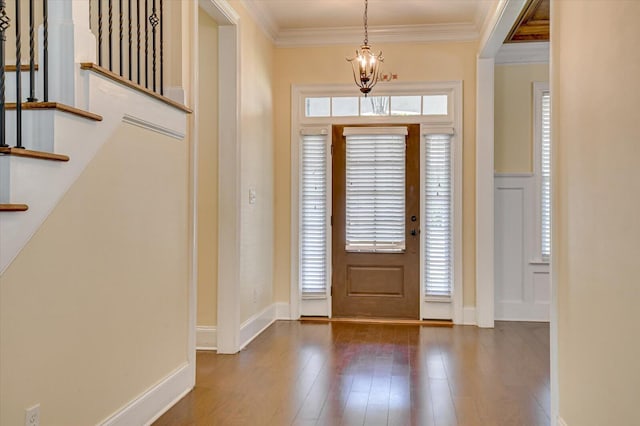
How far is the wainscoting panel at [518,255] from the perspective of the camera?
5691 mm

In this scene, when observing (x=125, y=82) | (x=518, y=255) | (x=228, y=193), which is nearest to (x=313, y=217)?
(x=228, y=193)

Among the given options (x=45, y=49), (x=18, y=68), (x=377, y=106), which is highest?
(x=377, y=106)

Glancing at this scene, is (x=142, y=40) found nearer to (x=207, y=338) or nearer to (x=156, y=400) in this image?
(x=156, y=400)

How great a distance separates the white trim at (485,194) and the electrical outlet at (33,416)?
4.32m

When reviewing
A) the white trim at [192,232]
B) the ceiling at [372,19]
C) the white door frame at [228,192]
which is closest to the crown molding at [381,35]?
the ceiling at [372,19]

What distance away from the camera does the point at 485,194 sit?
5461 mm

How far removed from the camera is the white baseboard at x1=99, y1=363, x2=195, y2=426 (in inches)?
103

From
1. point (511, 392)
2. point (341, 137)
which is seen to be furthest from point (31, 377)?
point (341, 137)

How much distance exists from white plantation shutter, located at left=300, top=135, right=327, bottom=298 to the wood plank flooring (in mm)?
724

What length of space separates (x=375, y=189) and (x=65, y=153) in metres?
3.92

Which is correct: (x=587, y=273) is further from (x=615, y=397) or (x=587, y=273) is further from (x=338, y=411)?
(x=338, y=411)

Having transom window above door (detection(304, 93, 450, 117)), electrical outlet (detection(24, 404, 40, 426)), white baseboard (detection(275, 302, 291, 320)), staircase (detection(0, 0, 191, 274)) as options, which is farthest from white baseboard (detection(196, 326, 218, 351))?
transom window above door (detection(304, 93, 450, 117))

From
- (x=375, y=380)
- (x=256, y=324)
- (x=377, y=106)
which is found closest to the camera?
(x=375, y=380)

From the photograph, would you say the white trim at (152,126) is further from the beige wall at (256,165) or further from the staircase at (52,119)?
the beige wall at (256,165)
